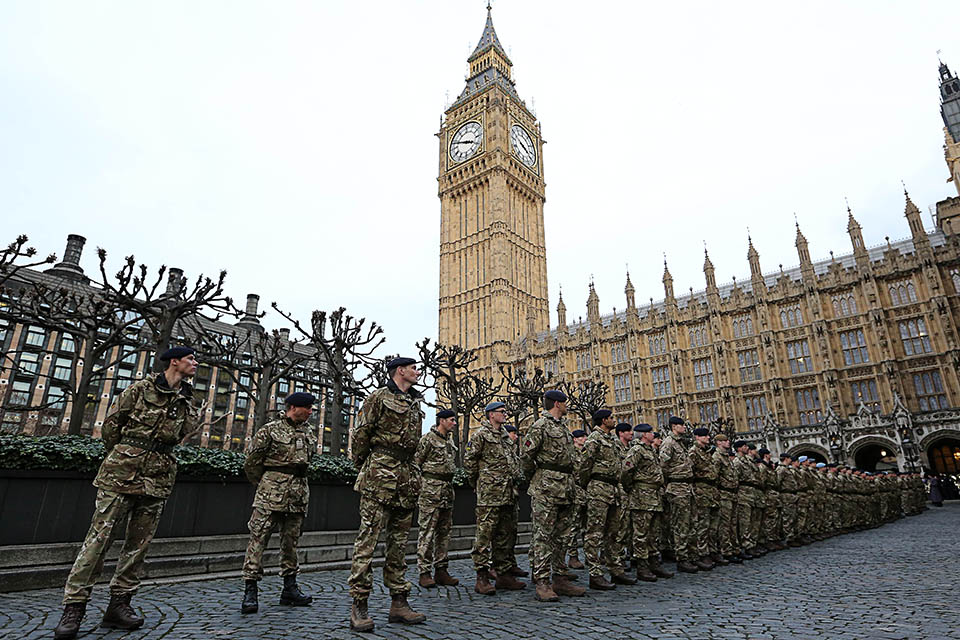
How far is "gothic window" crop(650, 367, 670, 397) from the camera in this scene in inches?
1442

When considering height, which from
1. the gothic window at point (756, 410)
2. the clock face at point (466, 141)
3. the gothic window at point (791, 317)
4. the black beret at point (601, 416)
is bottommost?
the black beret at point (601, 416)

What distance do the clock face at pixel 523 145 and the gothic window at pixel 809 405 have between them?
36.5 metres

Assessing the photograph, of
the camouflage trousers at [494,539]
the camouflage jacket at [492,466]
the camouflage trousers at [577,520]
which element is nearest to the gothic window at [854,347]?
the camouflage trousers at [577,520]

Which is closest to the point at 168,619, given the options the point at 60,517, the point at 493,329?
the point at 60,517

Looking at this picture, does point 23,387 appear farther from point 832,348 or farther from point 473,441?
point 832,348

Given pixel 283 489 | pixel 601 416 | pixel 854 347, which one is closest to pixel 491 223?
pixel 854 347

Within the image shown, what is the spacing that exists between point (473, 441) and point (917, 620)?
4.38 metres

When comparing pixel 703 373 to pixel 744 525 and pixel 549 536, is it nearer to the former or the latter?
pixel 744 525

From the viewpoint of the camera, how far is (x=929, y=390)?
89.8 feet

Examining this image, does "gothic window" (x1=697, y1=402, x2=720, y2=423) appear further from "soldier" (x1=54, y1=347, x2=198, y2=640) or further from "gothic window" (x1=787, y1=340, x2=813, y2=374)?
"soldier" (x1=54, y1=347, x2=198, y2=640)

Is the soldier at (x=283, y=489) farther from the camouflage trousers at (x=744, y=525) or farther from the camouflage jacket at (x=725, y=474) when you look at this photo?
the camouflage trousers at (x=744, y=525)

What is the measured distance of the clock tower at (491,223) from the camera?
49094 mm

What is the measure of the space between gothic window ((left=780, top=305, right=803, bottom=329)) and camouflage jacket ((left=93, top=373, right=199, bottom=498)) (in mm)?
35827

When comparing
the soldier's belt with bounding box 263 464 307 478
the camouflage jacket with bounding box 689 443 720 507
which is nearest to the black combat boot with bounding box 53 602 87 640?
the soldier's belt with bounding box 263 464 307 478
